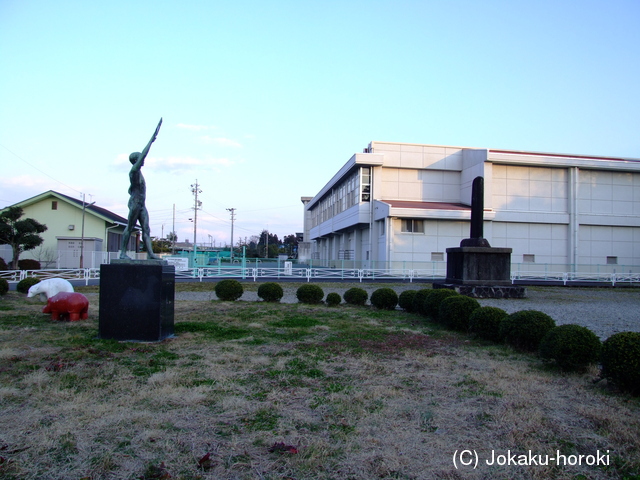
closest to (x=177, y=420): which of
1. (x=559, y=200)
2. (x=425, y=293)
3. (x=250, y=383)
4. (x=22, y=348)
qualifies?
(x=250, y=383)

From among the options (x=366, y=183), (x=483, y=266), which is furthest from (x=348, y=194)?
(x=483, y=266)

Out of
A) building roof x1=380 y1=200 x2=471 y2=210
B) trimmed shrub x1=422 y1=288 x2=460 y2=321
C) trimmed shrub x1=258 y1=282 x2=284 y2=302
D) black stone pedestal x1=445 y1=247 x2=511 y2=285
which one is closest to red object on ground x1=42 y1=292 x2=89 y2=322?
trimmed shrub x1=258 y1=282 x2=284 y2=302

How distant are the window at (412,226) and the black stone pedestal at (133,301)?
A: 26236 millimetres

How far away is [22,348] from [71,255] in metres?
→ 31.6

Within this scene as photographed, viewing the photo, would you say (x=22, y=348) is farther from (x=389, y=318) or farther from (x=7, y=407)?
(x=389, y=318)

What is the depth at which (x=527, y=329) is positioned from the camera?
24.9 feet

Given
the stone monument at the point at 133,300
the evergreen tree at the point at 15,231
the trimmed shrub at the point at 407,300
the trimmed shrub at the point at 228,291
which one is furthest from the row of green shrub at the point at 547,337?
the evergreen tree at the point at 15,231

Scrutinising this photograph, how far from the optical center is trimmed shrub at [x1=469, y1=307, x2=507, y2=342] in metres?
8.59

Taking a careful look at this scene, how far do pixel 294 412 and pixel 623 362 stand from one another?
378 centimetres

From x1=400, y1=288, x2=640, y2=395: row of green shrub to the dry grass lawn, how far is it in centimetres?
24

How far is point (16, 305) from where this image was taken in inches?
528

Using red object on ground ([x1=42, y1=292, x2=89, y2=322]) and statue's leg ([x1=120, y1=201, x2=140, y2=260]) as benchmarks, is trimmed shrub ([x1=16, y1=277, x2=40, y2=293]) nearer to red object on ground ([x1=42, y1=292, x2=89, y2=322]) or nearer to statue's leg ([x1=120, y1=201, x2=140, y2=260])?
red object on ground ([x1=42, y1=292, x2=89, y2=322])

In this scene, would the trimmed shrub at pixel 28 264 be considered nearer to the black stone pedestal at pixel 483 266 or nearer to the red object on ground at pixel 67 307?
the red object on ground at pixel 67 307

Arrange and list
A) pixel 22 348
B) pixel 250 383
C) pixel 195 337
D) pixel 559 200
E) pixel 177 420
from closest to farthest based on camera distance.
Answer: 1. pixel 177 420
2. pixel 250 383
3. pixel 22 348
4. pixel 195 337
5. pixel 559 200
